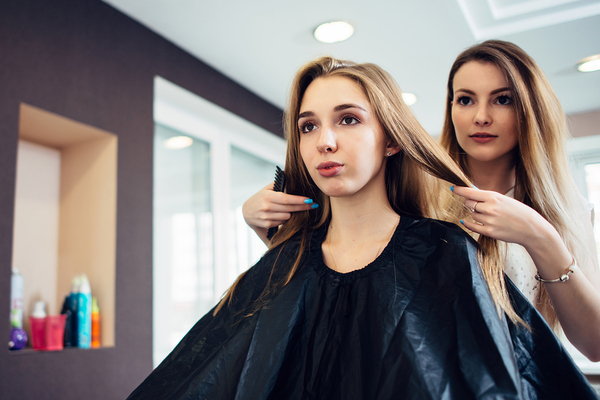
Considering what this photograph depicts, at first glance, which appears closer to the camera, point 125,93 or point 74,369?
point 74,369

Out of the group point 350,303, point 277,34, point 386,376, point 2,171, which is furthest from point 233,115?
point 386,376

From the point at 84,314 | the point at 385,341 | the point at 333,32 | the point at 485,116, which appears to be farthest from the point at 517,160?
the point at 84,314

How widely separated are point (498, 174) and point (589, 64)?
8.37 feet

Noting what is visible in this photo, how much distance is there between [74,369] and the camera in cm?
222

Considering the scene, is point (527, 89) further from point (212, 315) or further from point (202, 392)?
point (202, 392)

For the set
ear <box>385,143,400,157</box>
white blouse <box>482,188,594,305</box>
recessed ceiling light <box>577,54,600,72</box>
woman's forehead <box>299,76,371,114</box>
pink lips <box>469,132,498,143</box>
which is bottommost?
white blouse <box>482,188,594,305</box>

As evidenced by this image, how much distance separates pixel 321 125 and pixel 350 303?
451 millimetres

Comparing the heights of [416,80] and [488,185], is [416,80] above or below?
above

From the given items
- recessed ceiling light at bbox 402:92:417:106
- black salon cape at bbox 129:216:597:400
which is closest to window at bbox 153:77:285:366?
recessed ceiling light at bbox 402:92:417:106

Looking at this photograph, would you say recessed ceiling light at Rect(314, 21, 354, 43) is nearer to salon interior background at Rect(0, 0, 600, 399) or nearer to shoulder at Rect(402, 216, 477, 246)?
salon interior background at Rect(0, 0, 600, 399)

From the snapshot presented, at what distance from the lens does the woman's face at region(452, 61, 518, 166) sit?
58.2 inches

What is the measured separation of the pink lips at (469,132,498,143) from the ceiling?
4.33 feet

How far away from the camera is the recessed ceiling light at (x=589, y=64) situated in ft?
11.2

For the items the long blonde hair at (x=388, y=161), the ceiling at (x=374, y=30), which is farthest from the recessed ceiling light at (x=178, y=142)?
the long blonde hair at (x=388, y=161)
